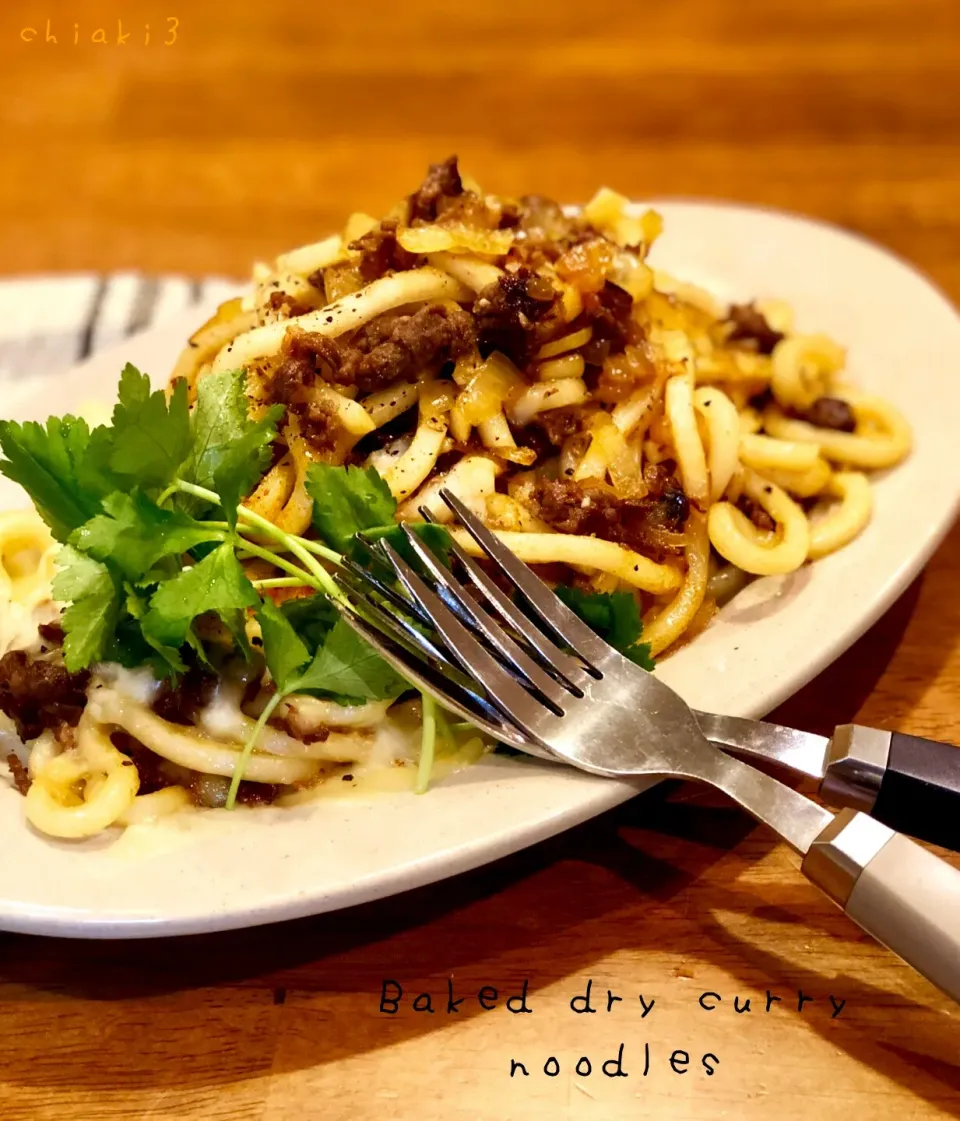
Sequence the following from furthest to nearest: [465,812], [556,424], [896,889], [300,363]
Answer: [556,424] < [300,363] < [465,812] < [896,889]

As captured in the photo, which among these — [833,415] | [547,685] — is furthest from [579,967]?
[833,415]

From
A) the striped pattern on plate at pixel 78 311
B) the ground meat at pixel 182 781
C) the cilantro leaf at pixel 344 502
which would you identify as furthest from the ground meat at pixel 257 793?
the striped pattern on plate at pixel 78 311

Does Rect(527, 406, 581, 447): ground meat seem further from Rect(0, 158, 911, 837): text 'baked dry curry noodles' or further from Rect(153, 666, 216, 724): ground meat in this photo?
Rect(153, 666, 216, 724): ground meat

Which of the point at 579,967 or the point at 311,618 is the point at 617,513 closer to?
the point at 311,618

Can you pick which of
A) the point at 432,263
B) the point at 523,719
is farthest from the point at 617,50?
the point at 523,719

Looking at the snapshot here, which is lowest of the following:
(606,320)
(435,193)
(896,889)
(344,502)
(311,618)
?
(896,889)

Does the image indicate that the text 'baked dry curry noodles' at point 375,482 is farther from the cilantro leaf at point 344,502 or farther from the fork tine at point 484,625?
the fork tine at point 484,625
